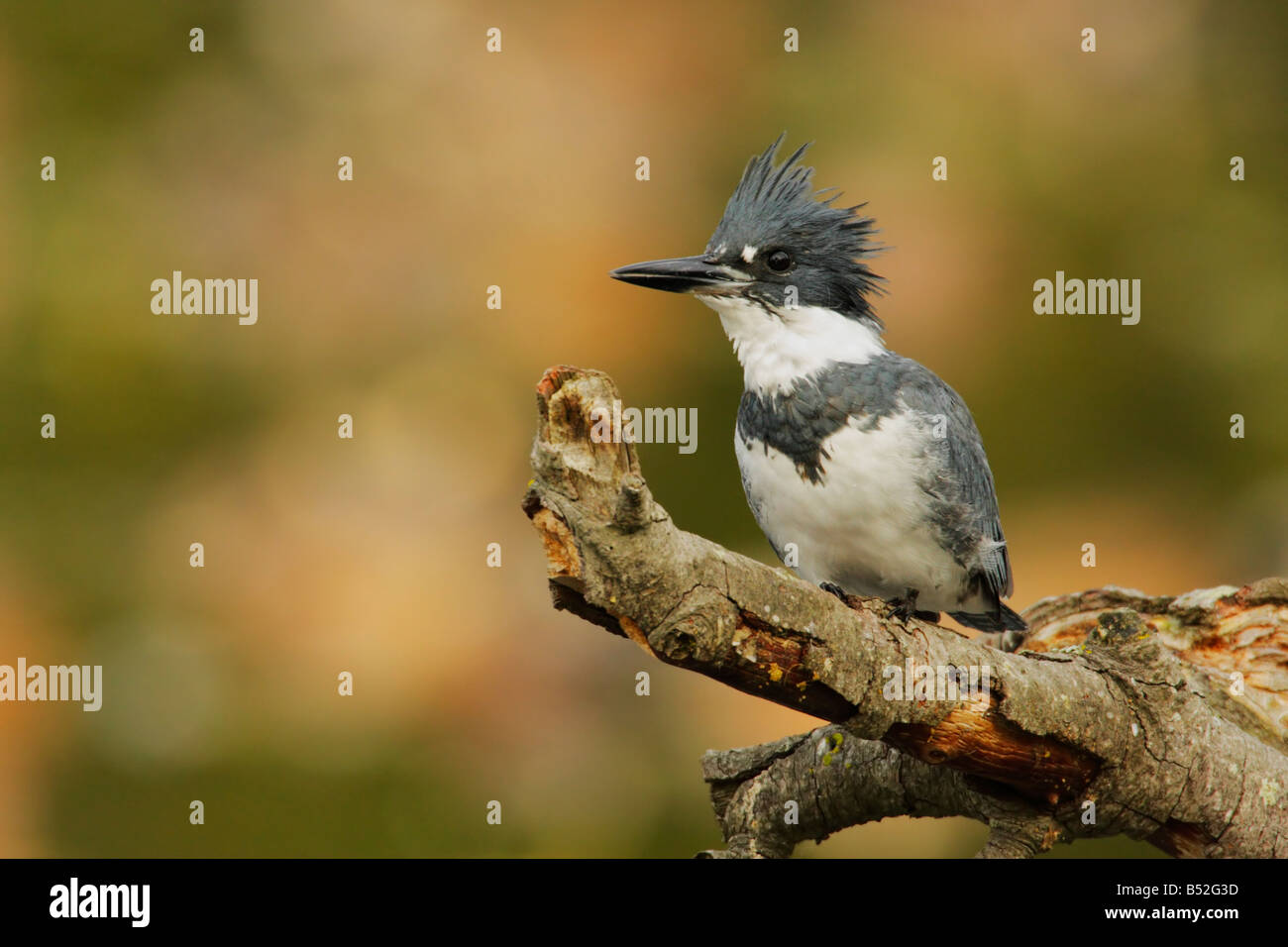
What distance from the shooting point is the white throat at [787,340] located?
335 centimetres

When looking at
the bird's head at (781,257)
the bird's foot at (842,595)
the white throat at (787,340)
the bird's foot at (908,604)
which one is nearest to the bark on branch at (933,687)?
the bird's foot at (842,595)

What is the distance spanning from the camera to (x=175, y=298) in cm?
515

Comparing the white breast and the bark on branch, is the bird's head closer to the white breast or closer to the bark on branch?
the white breast

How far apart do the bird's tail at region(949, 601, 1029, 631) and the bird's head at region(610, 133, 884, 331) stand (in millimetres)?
819

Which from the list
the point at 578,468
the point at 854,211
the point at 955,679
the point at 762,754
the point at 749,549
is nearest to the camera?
the point at 578,468

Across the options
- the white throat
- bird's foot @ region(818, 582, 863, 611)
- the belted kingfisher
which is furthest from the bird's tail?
the white throat

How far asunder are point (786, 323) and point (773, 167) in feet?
1.54

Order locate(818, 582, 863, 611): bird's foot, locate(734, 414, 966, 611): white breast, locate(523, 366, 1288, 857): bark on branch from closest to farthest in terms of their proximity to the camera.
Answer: locate(523, 366, 1288, 857): bark on branch → locate(818, 582, 863, 611): bird's foot → locate(734, 414, 966, 611): white breast

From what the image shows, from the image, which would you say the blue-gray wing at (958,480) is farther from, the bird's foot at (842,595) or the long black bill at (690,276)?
the long black bill at (690,276)

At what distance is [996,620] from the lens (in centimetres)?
367

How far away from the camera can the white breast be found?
10.5 ft

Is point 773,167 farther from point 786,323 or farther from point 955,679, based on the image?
point 955,679
